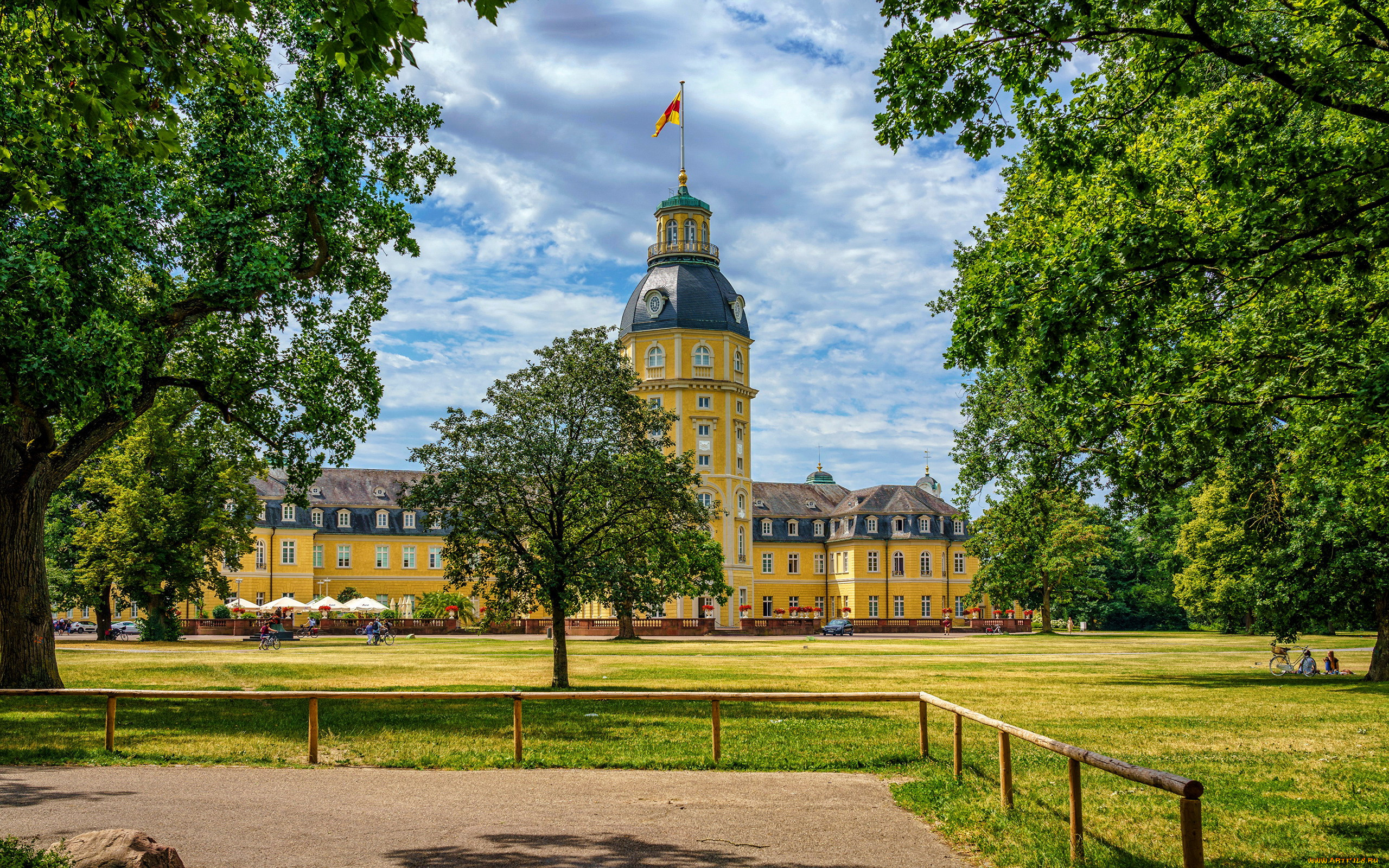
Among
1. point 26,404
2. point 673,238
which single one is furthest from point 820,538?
point 26,404

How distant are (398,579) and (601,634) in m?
27.0

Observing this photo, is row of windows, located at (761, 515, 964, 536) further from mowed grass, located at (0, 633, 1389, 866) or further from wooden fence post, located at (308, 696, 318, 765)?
wooden fence post, located at (308, 696, 318, 765)

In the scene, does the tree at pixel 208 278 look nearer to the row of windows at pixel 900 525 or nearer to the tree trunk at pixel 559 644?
the tree trunk at pixel 559 644

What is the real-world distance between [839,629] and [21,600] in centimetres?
6140

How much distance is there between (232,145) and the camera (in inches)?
826

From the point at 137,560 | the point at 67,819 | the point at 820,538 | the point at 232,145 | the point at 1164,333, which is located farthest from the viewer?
the point at 820,538

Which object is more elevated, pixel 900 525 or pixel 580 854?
pixel 900 525

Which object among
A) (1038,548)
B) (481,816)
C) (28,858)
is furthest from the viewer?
(1038,548)

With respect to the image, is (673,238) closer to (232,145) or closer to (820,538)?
(820,538)

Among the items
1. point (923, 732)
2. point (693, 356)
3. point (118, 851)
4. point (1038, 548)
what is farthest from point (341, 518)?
point (118, 851)

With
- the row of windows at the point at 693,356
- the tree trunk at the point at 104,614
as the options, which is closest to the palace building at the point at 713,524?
the row of windows at the point at 693,356

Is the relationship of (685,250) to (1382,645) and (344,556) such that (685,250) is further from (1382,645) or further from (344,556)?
(1382,645)

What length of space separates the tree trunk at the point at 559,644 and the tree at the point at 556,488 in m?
0.04

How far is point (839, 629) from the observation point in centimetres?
7688
